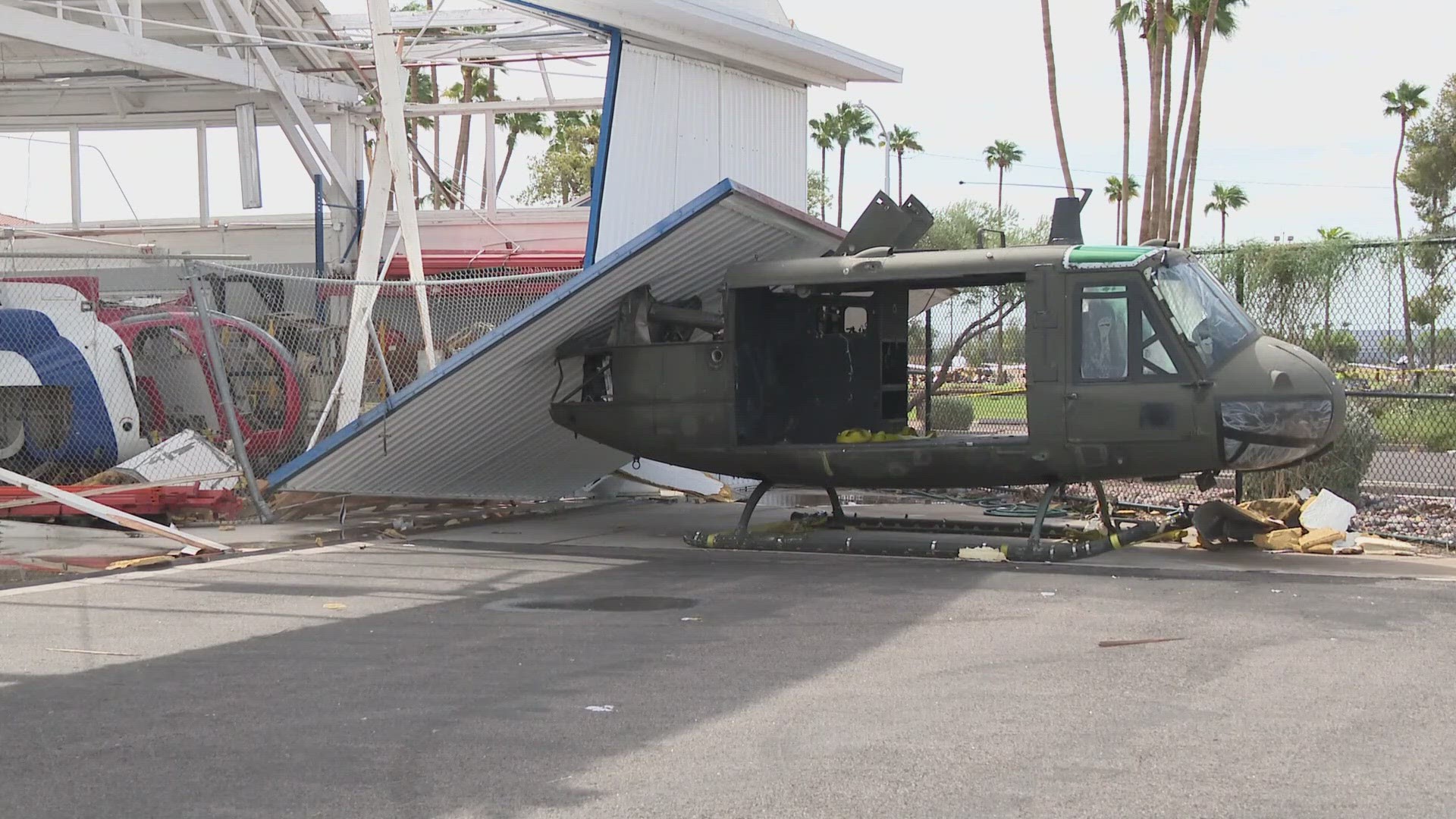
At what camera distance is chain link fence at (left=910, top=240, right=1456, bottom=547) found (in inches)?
494

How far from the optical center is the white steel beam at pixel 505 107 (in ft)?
74.1

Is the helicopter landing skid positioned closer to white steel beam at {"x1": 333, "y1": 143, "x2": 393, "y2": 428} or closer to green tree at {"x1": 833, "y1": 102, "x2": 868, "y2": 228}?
white steel beam at {"x1": 333, "y1": 143, "x2": 393, "y2": 428}

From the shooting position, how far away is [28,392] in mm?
13406

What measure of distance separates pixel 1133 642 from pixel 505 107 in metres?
17.9

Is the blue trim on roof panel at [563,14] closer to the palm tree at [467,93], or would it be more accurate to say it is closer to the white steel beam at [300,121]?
the white steel beam at [300,121]

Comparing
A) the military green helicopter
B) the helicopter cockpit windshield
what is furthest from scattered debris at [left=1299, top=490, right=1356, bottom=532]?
the helicopter cockpit windshield

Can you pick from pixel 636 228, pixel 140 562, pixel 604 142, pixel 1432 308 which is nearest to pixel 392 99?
pixel 604 142

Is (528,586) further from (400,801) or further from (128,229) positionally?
(128,229)

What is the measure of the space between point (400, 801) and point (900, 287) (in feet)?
25.4

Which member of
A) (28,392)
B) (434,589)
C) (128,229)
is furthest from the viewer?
(128,229)

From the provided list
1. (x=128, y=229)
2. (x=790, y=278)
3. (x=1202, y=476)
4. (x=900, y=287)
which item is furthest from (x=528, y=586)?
(x=128, y=229)

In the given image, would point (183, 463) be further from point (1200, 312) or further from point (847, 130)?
point (847, 130)

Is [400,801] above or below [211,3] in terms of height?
below

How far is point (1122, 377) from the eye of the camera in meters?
9.87
